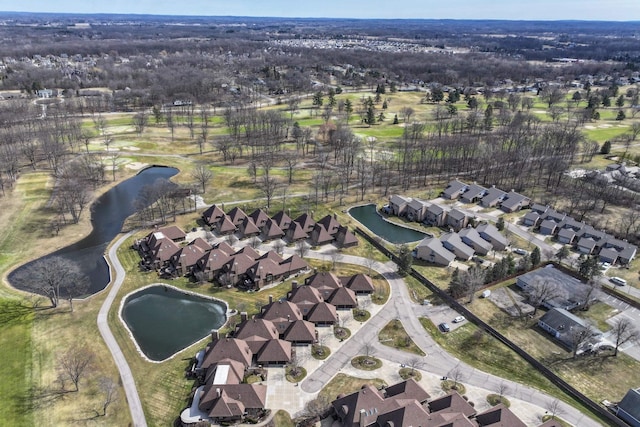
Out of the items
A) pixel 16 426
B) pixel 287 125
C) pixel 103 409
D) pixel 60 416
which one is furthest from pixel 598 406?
pixel 287 125

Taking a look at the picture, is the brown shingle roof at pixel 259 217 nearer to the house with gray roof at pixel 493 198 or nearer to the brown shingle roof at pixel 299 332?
the brown shingle roof at pixel 299 332

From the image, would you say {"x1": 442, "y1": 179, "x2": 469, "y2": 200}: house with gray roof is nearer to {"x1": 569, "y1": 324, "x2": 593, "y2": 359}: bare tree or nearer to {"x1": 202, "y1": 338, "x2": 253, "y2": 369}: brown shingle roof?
{"x1": 569, "y1": 324, "x2": 593, "y2": 359}: bare tree

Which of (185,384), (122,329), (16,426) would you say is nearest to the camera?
(16,426)

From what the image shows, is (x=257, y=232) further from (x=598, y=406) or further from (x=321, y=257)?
(x=598, y=406)

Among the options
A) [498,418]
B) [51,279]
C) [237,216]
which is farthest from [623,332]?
[51,279]

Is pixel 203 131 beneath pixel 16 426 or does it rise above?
above

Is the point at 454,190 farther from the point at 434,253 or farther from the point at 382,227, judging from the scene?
the point at 434,253

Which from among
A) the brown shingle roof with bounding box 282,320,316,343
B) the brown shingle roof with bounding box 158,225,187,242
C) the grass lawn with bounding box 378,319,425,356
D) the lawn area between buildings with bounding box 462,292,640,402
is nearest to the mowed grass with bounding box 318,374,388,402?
the grass lawn with bounding box 378,319,425,356
